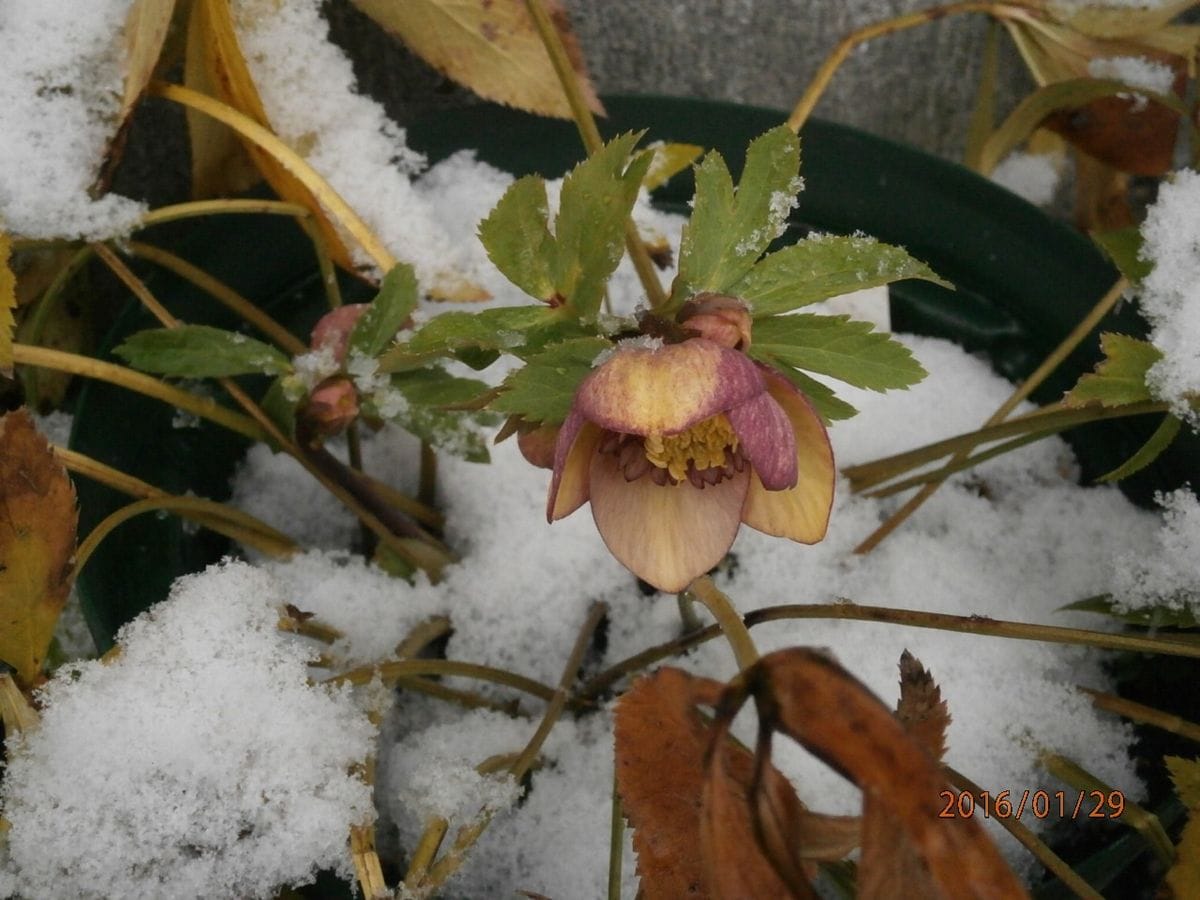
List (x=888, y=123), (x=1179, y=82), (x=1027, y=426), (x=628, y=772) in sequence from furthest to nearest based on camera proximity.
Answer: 1. (x=888, y=123)
2. (x=1179, y=82)
3. (x=1027, y=426)
4. (x=628, y=772)

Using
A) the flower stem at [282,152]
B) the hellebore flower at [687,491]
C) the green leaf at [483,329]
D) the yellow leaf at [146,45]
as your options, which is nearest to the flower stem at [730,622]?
the hellebore flower at [687,491]

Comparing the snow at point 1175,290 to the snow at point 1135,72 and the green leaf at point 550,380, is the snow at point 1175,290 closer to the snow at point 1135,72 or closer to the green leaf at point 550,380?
the snow at point 1135,72

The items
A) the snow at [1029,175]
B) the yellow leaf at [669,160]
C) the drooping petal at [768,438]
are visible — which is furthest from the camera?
the snow at [1029,175]

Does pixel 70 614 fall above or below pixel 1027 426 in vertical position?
below

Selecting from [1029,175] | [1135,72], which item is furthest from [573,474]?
[1029,175]

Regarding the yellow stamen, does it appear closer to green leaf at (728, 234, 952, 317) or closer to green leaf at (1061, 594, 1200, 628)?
green leaf at (728, 234, 952, 317)

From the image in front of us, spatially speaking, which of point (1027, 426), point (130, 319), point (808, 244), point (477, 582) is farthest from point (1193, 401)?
point (130, 319)

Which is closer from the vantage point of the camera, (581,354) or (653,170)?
(581,354)

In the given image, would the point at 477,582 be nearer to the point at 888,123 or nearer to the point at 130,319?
the point at 130,319
